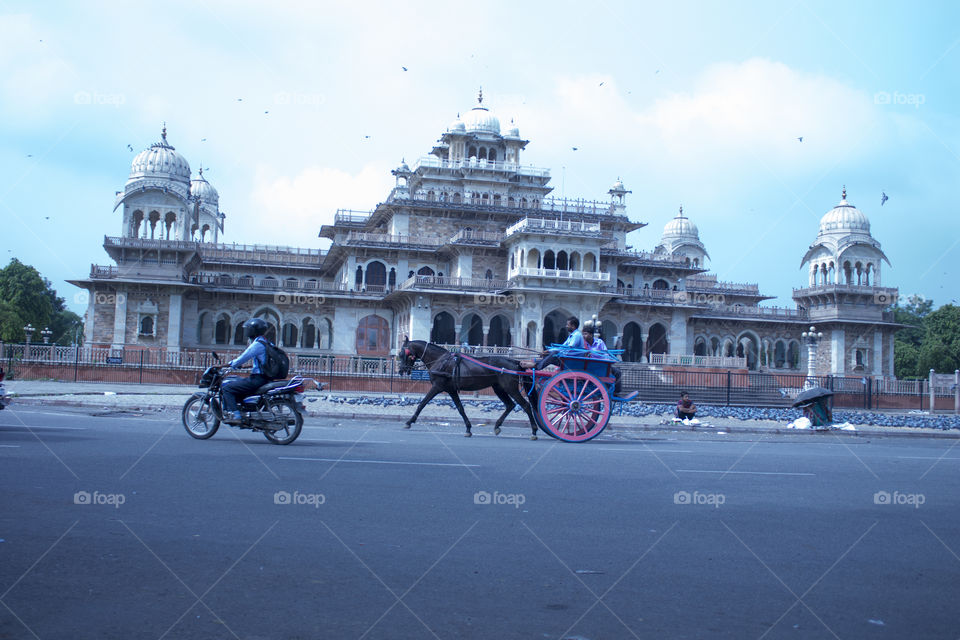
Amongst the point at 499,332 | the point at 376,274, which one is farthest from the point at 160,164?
the point at 499,332

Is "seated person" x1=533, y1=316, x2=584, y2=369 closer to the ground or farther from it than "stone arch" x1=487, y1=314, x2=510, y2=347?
closer to the ground

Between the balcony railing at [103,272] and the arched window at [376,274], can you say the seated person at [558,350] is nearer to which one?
the arched window at [376,274]

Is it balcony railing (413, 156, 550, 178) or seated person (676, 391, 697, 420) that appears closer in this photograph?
seated person (676, 391, 697, 420)

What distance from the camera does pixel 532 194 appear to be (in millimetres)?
44719

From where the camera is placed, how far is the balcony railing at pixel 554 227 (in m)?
36.9

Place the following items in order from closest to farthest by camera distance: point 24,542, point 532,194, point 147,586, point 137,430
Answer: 1. point 147,586
2. point 24,542
3. point 137,430
4. point 532,194

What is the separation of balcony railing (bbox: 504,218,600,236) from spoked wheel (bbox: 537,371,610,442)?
25749 millimetres

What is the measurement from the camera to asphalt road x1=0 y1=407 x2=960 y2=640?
3.63 meters

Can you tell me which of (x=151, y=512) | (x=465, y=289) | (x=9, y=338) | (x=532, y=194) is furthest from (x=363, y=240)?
(x=151, y=512)

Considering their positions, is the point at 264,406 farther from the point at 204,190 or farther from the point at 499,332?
the point at 204,190

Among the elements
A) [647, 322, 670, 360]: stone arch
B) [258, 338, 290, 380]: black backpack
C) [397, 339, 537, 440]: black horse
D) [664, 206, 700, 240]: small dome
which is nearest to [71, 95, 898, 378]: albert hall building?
[647, 322, 670, 360]: stone arch

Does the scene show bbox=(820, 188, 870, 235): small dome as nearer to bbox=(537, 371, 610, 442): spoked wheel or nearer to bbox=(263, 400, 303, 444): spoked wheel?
bbox=(537, 371, 610, 442): spoked wheel

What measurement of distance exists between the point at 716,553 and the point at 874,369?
4777 centimetres

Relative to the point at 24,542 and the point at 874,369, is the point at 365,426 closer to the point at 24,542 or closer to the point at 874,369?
the point at 24,542
